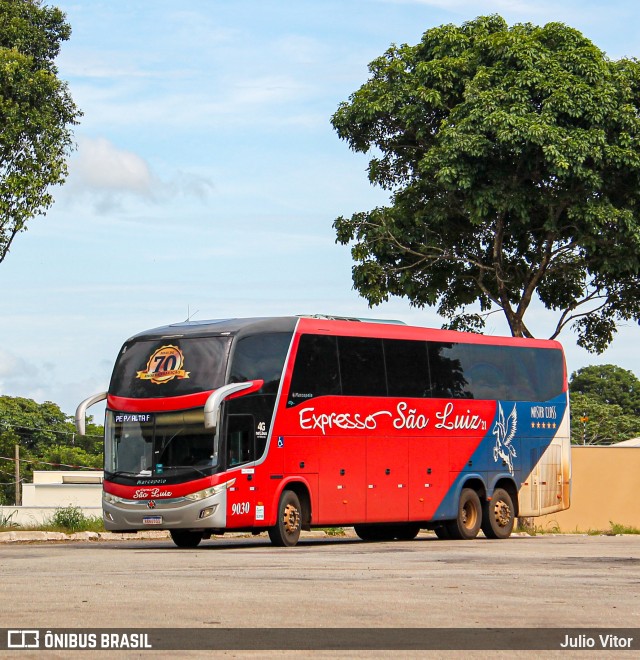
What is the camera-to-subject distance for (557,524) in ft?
121

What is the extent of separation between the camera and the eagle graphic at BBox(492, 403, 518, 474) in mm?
27859

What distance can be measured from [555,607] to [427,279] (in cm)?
2313

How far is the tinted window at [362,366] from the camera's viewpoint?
951 inches

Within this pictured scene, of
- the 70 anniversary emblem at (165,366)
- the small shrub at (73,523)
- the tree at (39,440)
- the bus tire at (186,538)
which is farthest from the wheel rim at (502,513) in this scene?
the tree at (39,440)

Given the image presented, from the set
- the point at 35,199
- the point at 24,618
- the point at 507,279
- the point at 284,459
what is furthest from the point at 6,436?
the point at 24,618

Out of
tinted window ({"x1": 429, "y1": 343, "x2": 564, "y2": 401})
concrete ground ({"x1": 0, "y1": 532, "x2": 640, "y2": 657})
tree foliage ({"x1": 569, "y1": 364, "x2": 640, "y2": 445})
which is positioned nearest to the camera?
concrete ground ({"x1": 0, "y1": 532, "x2": 640, "y2": 657})

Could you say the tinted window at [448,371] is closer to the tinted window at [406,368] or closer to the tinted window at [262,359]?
the tinted window at [406,368]

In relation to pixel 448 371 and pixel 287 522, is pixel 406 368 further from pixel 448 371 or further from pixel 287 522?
pixel 287 522

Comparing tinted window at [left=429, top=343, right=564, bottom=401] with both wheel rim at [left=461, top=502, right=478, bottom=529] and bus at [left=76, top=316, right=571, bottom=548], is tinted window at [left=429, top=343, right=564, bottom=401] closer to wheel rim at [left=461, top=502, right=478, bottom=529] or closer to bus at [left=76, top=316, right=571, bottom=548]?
bus at [left=76, top=316, right=571, bottom=548]

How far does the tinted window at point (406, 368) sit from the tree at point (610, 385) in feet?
250

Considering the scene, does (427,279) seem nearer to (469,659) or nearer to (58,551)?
(58,551)

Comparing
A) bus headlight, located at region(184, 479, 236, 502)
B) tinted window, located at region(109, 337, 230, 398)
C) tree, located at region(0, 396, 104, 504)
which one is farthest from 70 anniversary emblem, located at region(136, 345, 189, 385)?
tree, located at region(0, 396, 104, 504)

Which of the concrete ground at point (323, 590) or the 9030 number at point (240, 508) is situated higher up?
the 9030 number at point (240, 508)

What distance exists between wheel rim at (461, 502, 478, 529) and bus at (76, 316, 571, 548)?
0.03 m
